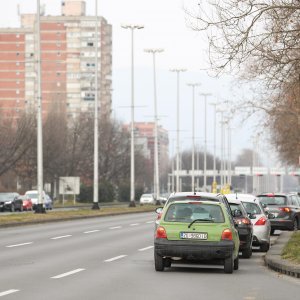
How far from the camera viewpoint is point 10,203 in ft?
220

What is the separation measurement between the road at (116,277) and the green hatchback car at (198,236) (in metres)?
0.37

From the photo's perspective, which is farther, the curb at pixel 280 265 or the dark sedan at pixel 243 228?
the dark sedan at pixel 243 228

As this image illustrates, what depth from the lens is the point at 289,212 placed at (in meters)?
32.2

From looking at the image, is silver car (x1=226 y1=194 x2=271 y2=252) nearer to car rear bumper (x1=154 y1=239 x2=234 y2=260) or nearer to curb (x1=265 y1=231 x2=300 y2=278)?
curb (x1=265 y1=231 x2=300 y2=278)

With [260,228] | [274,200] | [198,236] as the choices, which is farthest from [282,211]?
[198,236]

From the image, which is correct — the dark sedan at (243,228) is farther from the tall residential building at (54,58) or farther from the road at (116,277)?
the tall residential building at (54,58)

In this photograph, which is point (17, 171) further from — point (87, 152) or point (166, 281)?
point (166, 281)

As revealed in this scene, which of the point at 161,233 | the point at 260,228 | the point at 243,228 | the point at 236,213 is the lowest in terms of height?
the point at 260,228

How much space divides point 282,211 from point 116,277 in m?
17.3

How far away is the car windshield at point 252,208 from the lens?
79.2 feet

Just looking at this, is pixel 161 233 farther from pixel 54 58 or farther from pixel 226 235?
pixel 54 58

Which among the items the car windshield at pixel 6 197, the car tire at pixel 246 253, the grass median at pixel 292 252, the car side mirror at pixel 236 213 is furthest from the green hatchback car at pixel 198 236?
the car windshield at pixel 6 197

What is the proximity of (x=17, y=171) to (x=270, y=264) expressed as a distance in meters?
69.6

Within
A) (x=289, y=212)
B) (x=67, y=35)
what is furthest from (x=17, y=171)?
(x=67, y=35)
